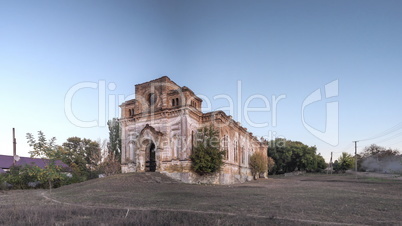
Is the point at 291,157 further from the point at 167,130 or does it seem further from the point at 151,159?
the point at 167,130

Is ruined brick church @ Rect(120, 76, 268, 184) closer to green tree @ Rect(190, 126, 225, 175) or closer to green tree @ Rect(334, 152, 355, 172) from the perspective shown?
green tree @ Rect(190, 126, 225, 175)

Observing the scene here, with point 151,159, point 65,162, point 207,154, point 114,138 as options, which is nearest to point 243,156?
point 207,154

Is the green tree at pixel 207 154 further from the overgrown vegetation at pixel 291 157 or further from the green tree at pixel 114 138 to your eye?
the overgrown vegetation at pixel 291 157

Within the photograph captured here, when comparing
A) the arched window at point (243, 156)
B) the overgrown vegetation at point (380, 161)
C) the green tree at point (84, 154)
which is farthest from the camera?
the overgrown vegetation at point (380, 161)

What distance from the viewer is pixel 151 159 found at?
24141 millimetres

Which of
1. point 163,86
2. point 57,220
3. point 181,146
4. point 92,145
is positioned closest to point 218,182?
point 181,146

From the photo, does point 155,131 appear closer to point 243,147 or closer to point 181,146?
point 181,146

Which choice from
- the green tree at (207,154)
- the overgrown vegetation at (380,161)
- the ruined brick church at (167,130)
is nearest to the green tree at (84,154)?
the ruined brick church at (167,130)

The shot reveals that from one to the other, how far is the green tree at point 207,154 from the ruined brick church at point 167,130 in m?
0.63

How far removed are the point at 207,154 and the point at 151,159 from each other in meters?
6.42

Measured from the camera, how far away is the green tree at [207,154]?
20750mm

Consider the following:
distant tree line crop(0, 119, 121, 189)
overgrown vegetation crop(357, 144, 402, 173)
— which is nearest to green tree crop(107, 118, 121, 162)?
distant tree line crop(0, 119, 121, 189)

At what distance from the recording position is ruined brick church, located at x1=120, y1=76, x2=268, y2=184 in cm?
2156

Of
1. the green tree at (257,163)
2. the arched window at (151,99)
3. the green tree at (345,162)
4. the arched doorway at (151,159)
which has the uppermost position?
the arched window at (151,99)
